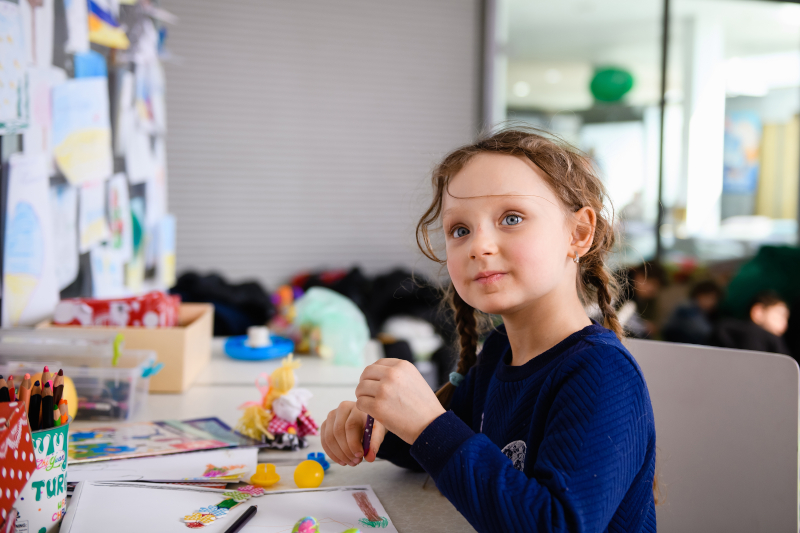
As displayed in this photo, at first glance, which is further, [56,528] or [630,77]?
[630,77]

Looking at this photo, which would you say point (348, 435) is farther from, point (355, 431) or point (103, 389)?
point (103, 389)

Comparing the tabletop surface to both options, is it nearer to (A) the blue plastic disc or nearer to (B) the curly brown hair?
(A) the blue plastic disc

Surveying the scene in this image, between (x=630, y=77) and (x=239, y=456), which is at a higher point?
(x=630, y=77)

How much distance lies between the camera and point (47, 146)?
58.4 inches

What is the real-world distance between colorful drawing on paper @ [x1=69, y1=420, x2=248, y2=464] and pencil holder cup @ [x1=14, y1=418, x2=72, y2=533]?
237 millimetres

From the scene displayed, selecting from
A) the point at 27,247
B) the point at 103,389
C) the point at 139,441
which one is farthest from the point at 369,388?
the point at 27,247

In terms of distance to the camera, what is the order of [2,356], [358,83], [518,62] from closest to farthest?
1. [2,356]
2. [358,83]
3. [518,62]

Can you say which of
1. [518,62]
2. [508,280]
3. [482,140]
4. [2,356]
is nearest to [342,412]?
[508,280]

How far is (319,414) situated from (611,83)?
3.63 m

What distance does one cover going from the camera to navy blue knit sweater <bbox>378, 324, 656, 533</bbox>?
64cm

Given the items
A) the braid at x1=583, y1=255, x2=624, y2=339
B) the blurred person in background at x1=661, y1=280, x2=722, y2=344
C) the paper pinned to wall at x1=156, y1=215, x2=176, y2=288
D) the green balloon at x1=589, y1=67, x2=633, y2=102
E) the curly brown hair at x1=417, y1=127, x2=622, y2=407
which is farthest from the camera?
the green balloon at x1=589, y1=67, x2=633, y2=102

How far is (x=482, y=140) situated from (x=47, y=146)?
1.12 meters

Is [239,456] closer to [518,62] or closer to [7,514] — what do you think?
[7,514]

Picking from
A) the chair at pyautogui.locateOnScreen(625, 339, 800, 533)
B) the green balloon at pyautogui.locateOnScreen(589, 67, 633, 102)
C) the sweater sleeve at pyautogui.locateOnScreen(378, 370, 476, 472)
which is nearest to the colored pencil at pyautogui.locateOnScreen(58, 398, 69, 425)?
the sweater sleeve at pyautogui.locateOnScreen(378, 370, 476, 472)
